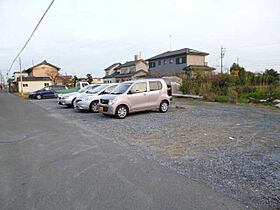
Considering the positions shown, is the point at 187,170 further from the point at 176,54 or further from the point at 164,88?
the point at 176,54

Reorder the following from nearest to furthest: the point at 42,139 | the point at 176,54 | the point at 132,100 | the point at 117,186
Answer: the point at 117,186 → the point at 42,139 → the point at 132,100 → the point at 176,54

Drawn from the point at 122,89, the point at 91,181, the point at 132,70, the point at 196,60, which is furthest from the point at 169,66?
the point at 91,181

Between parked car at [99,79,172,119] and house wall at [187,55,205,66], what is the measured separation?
26.7 m

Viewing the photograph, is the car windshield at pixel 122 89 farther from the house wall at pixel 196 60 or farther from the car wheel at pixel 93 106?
the house wall at pixel 196 60

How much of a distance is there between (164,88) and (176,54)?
28.0m

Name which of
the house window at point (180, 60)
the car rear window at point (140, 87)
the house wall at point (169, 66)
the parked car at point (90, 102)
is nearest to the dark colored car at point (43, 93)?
the parked car at point (90, 102)

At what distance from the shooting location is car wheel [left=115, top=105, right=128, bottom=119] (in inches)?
388

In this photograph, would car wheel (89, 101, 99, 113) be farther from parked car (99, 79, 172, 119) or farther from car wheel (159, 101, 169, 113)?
car wheel (159, 101, 169, 113)

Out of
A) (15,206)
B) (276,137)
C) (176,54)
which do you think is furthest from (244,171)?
(176,54)

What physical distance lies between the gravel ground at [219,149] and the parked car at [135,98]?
99 centimetres

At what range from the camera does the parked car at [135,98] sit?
387 inches

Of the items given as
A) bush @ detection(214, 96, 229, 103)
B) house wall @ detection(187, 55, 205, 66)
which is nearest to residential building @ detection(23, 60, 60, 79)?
house wall @ detection(187, 55, 205, 66)

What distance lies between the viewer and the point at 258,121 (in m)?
8.57

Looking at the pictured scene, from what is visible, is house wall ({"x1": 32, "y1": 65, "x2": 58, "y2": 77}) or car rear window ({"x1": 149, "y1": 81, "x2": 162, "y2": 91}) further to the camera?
house wall ({"x1": 32, "y1": 65, "x2": 58, "y2": 77})
